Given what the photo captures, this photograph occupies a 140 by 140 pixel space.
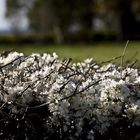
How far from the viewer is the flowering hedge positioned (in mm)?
4273

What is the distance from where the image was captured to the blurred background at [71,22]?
63.9 metres

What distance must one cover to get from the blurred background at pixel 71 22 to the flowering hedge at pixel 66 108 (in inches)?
2070

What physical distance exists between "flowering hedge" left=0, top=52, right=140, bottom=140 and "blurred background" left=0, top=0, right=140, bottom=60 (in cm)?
5259

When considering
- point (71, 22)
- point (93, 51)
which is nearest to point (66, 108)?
point (93, 51)

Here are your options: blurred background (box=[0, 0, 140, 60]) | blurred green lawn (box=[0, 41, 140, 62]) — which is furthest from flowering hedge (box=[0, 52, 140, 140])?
blurred background (box=[0, 0, 140, 60])

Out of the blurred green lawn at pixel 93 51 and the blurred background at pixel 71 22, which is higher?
the blurred background at pixel 71 22

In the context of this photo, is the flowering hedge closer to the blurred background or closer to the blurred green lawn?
the blurred green lawn

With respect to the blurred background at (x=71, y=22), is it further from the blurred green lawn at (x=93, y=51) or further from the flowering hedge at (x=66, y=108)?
the flowering hedge at (x=66, y=108)

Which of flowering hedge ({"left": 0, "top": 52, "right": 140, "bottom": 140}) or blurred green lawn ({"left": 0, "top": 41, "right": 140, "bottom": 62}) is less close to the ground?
blurred green lawn ({"left": 0, "top": 41, "right": 140, "bottom": 62})

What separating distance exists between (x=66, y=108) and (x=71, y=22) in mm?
67691

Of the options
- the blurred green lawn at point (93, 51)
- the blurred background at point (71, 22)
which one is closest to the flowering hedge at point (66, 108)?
the blurred green lawn at point (93, 51)

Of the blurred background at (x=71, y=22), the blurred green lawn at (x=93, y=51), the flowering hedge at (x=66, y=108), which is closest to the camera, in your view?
the flowering hedge at (x=66, y=108)

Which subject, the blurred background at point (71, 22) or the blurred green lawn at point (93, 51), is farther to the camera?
the blurred background at point (71, 22)

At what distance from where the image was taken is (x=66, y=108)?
4250 mm
